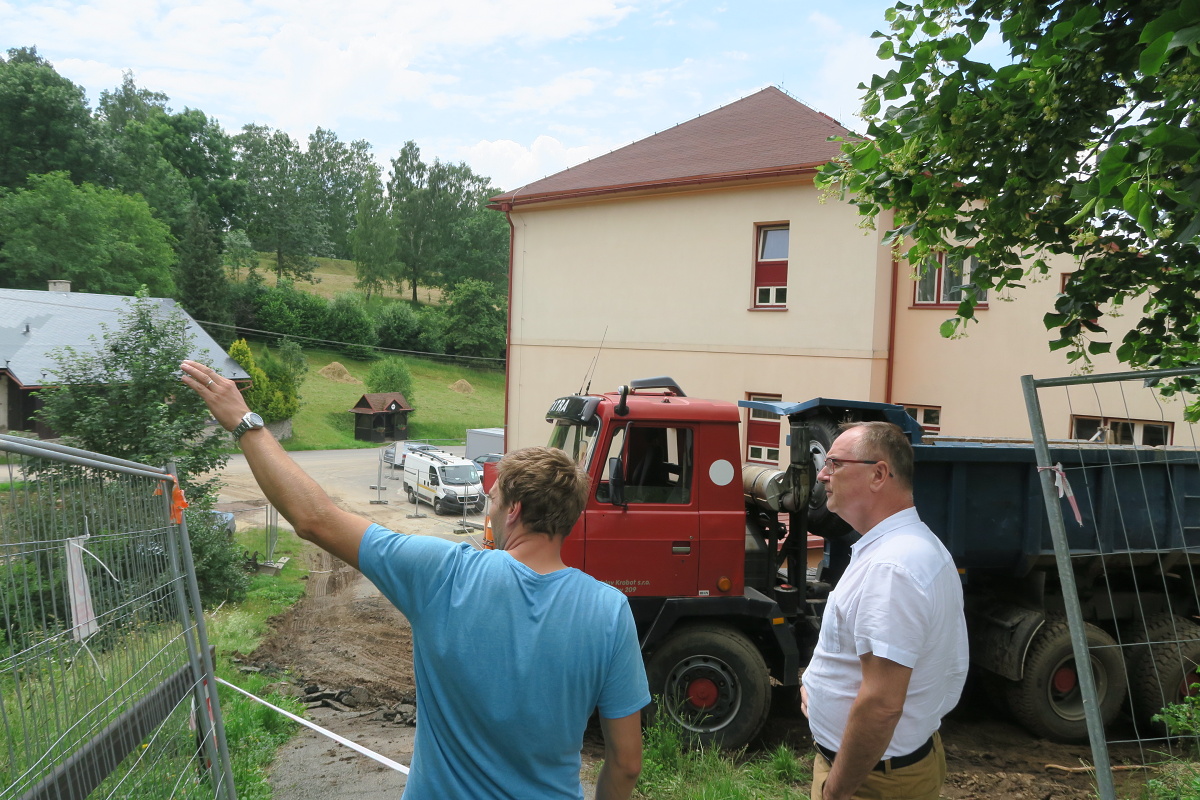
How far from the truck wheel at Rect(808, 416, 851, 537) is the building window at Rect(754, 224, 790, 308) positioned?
11190 millimetres

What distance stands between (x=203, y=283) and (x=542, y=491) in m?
57.6

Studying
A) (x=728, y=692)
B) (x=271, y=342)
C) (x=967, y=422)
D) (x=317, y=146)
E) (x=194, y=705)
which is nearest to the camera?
(x=194, y=705)

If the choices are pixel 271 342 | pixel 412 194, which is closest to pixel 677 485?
pixel 271 342

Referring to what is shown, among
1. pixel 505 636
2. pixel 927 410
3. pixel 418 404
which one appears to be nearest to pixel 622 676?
pixel 505 636

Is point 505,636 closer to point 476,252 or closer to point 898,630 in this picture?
point 898,630

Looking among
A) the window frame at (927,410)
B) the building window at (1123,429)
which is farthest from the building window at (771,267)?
the building window at (1123,429)

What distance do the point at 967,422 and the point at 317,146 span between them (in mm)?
77205

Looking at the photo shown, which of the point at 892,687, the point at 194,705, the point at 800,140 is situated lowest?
the point at 194,705

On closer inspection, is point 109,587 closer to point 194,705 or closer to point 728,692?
point 194,705

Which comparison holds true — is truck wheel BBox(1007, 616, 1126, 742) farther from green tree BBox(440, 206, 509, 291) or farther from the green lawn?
green tree BBox(440, 206, 509, 291)

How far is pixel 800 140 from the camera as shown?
59.7 feet

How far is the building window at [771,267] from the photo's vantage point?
686 inches

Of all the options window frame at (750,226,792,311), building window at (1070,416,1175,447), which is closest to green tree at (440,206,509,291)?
window frame at (750,226,792,311)

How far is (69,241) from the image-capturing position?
50.9 m
